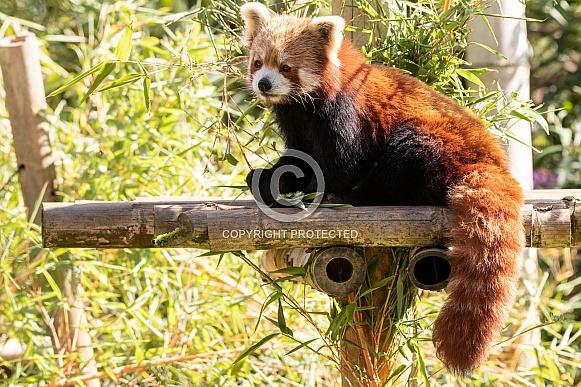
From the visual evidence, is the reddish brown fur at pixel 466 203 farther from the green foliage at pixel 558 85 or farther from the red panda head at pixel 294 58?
the green foliage at pixel 558 85

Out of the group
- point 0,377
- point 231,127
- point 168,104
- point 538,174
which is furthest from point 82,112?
point 538,174

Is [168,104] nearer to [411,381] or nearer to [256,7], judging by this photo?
[256,7]

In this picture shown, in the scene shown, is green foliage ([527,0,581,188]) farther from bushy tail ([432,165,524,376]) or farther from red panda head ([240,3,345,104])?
bushy tail ([432,165,524,376])

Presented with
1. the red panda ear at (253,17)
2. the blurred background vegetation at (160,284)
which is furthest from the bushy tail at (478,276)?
the blurred background vegetation at (160,284)

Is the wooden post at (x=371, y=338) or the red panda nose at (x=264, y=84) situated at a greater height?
the red panda nose at (x=264, y=84)

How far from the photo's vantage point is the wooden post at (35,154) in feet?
Result: 10.5

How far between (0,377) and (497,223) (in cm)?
264

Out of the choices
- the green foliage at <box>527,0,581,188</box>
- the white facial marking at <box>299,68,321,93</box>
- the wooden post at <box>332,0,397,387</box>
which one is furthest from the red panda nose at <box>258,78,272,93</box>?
the green foliage at <box>527,0,581,188</box>

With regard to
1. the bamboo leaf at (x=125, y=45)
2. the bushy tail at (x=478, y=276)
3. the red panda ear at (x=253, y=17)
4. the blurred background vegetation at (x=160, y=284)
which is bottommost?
the blurred background vegetation at (x=160, y=284)

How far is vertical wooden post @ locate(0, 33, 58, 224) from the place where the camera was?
10.5 ft

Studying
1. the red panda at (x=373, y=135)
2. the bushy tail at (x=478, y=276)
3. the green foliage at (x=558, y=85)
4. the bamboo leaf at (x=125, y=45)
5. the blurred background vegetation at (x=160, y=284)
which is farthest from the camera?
the green foliage at (x=558, y=85)

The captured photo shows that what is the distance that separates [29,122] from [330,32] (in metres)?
1.60

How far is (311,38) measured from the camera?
2.32m

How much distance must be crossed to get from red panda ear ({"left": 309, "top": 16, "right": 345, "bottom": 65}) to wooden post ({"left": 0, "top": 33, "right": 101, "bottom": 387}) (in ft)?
4.86
